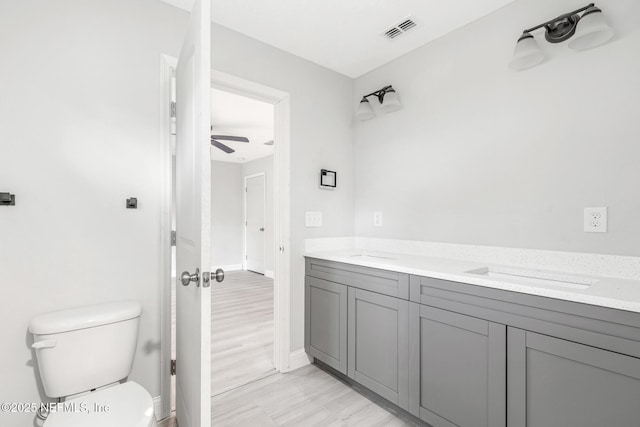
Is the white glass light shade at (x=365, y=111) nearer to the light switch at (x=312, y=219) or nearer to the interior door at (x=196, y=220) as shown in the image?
the light switch at (x=312, y=219)

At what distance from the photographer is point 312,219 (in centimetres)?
242

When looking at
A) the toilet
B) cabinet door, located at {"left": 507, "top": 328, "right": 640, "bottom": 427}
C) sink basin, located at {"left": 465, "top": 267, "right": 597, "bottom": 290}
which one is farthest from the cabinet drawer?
the toilet

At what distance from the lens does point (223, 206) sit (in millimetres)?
6402

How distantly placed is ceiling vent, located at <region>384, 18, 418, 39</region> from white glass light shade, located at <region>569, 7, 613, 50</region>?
0.90m

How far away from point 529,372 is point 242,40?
2.46 meters

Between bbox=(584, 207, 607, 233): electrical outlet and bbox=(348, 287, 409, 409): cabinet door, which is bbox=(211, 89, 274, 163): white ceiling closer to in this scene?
bbox=(348, 287, 409, 409): cabinet door

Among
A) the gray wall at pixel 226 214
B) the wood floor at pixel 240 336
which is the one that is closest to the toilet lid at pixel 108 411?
the wood floor at pixel 240 336

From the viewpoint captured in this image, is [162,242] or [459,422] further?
[162,242]

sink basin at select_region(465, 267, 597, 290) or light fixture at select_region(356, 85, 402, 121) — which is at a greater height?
light fixture at select_region(356, 85, 402, 121)

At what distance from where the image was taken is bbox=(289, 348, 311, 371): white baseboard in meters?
2.29

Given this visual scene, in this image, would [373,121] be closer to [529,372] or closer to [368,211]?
[368,211]

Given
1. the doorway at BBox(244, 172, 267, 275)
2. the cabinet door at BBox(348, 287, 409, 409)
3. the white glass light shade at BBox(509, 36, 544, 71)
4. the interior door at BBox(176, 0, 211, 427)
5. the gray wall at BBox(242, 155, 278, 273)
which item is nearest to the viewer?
the interior door at BBox(176, 0, 211, 427)

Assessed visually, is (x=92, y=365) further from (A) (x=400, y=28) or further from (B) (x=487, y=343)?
(A) (x=400, y=28)

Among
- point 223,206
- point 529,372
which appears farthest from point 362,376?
point 223,206
